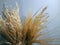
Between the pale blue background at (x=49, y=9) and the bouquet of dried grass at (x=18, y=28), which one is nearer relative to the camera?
the bouquet of dried grass at (x=18, y=28)

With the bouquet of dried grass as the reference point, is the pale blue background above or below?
above

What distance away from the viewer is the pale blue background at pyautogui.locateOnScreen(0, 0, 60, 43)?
5.32 feet

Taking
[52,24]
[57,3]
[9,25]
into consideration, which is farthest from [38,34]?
[57,3]

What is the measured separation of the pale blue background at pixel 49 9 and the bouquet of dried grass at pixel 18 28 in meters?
0.21

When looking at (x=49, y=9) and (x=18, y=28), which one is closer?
(x=18, y=28)

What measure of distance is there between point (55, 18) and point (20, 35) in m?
0.64

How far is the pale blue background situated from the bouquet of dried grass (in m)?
0.21

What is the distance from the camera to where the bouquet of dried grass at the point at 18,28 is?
1323 millimetres

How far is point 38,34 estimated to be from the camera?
1.41m

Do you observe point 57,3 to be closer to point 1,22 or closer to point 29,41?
point 29,41

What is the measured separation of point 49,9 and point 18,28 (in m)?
0.61

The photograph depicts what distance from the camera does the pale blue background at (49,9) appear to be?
5.32 ft

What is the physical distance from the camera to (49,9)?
1.79 meters

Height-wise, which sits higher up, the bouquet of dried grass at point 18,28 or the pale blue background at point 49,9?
the pale blue background at point 49,9
